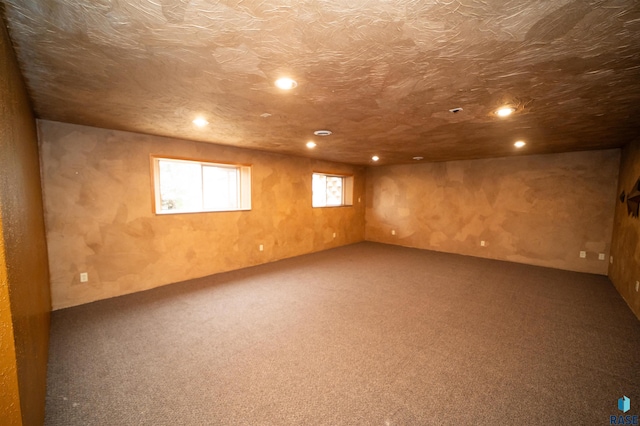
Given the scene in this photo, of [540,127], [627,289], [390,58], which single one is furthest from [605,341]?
[390,58]

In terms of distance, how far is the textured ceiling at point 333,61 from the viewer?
1.14 metres

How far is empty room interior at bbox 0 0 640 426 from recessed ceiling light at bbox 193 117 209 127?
0.43ft

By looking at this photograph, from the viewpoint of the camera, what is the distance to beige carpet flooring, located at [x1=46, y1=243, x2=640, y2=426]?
5.41 feet

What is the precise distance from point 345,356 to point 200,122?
285 cm

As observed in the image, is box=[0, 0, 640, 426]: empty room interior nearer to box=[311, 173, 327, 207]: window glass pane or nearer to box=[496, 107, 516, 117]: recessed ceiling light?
box=[496, 107, 516, 117]: recessed ceiling light

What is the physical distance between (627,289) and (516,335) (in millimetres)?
2192

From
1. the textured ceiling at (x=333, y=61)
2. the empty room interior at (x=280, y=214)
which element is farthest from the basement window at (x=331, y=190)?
the textured ceiling at (x=333, y=61)

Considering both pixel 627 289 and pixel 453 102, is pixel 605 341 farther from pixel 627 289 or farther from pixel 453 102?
pixel 453 102

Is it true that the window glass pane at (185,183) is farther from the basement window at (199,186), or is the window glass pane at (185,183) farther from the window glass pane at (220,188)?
the window glass pane at (220,188)

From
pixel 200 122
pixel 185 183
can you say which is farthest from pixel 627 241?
pixel 185 183

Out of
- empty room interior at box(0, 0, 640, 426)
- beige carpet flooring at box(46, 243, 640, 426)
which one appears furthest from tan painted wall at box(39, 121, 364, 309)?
beige carpet flooring at box(46, 243, 640, 426)

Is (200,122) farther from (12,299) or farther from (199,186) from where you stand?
(12,299)

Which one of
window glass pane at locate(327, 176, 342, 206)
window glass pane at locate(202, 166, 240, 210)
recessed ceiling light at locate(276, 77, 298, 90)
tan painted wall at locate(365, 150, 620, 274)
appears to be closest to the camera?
recessed ceiling light at locate(276, 77, 298, 90)

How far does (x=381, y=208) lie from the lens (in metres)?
7.25
